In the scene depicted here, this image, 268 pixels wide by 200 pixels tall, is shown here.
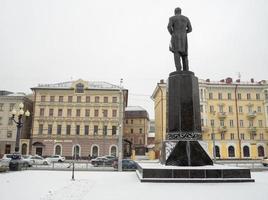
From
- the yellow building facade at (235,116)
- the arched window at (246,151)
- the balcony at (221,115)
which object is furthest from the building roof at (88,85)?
the arched window at (246,151)

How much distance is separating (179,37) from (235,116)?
146 ft

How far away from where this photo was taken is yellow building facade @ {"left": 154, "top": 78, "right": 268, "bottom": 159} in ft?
167

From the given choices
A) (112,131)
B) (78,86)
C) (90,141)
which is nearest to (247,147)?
(112,131)

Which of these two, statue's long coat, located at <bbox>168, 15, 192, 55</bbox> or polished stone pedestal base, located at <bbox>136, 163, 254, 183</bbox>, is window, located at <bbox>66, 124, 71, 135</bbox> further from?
polished stone pedestal base, located at <bbox>136, 163, 254, 183</bbox>

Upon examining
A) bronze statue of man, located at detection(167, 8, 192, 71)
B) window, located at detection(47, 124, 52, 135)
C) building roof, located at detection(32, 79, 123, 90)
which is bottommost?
window, located at detection(47, 124, 52, 135)

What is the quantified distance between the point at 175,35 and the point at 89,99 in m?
41.3

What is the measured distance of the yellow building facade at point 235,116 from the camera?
50906 millimetres

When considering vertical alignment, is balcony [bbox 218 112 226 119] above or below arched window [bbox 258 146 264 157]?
above

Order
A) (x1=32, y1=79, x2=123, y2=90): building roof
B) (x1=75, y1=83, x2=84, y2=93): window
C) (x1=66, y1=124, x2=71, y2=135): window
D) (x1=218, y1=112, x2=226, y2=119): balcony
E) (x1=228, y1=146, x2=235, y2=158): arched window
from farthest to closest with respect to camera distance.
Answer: (x1=32, y1=79, x2=123, y2=90): building roof → (x1=75, y1=83, x2=84, y2=93): window → (x1=218, y1=112, x2=226, y2=119): balcony → (x1=66, y1=124, x2=71, y2=135): window → (x1=228, y1=146, x2=235, y2=158): arched window

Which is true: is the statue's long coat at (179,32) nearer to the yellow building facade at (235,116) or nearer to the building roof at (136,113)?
the yellow building facade at (235,116)

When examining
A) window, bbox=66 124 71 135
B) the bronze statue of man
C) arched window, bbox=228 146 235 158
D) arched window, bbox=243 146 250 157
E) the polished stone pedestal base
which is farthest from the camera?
window, bbox=66 124 71 135

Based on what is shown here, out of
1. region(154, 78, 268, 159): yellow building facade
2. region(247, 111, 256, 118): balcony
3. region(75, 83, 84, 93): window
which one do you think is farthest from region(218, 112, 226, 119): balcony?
region(75, 83, 84, 93): window

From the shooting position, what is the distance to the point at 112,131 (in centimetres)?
5103

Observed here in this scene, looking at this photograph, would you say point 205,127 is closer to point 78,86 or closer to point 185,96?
point 78,86
